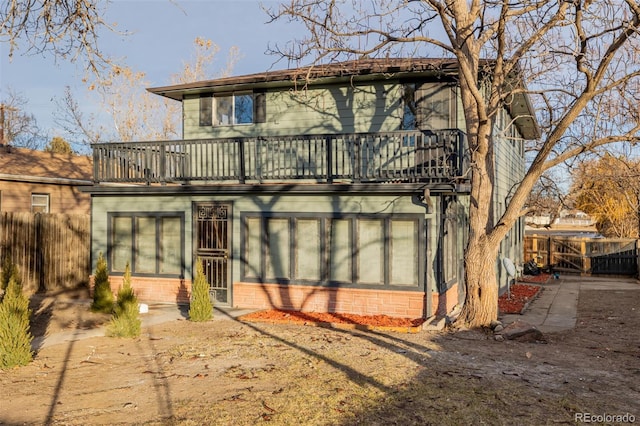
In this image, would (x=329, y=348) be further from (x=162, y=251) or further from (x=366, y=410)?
(x=162, y=251)

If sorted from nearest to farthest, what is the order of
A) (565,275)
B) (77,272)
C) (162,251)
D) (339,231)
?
1. (339,231)
2. (162,251)
3. (77,272)
4. (565,275)

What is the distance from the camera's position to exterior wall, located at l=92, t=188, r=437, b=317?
43.3 feet

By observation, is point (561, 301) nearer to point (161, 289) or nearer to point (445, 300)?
point (445, 300)

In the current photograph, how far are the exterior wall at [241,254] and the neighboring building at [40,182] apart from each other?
14.6ft

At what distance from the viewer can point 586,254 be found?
27594mm

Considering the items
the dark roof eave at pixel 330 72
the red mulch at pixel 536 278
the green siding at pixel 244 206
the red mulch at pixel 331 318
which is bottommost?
the red mulch at pixel 536 278

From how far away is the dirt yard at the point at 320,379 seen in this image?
265 inches

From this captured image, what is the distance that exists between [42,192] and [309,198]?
13.1 m

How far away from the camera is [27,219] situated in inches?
693

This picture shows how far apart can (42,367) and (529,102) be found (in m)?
15.2

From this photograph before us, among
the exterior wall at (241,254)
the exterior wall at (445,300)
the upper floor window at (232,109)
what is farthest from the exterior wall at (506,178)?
the upper floor window at (232,109)

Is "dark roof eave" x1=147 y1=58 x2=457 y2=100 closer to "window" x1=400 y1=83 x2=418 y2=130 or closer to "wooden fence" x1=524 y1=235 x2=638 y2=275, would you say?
"window" x1=400 y1=83 x2=418 y2=130

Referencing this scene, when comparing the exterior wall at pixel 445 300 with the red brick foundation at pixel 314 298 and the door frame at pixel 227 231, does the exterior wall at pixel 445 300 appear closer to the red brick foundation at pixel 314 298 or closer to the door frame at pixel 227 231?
the red brick foundation at pixel 314 298

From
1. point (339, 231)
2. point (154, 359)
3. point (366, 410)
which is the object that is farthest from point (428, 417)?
point (339, 231)
